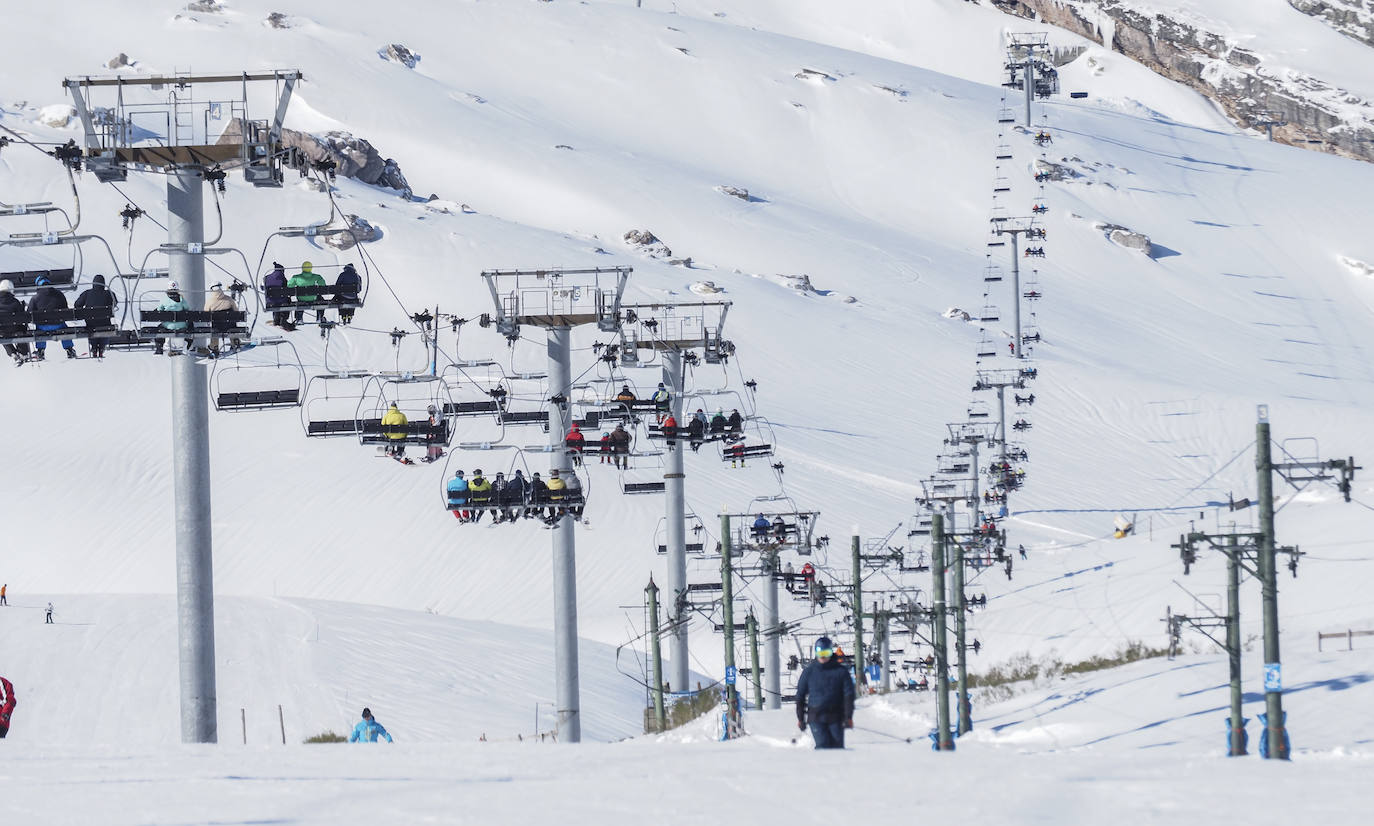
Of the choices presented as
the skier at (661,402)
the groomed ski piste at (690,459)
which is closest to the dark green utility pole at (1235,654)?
the groomed ski piste at (690,459)

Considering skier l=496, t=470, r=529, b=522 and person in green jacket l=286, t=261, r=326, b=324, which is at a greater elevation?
person in green jacket l=286, t=261, r=326, b=324

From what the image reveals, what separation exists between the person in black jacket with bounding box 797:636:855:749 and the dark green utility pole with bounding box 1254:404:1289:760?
9175mm

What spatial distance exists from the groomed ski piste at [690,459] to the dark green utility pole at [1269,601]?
0.68 metres

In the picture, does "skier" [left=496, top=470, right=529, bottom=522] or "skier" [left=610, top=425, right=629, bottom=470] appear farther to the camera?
"skier" [left=610, top=425, right=629, bottom=470]

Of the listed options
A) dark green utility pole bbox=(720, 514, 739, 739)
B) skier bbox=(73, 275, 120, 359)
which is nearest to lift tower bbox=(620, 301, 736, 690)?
dark green utility pole bbox=(720, 514, 739, 739)

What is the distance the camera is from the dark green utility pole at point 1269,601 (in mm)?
23125

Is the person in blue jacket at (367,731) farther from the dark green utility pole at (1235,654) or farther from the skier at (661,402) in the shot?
the skier at (661,402)

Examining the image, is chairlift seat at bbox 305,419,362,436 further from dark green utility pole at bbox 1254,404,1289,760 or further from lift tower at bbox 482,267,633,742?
dark green utility pole at bbox 1254,404,1289,760

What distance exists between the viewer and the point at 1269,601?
23.8 meters

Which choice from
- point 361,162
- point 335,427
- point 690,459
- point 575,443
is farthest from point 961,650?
point 361,162

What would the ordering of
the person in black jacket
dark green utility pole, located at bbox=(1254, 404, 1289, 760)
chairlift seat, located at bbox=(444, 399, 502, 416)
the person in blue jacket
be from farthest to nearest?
1. chairlift seat, located at bbox=(444, 399, 502, 416)
2. dark green utility pole, located at bbox=(1254, 404, 1289, 760)
3. the person in blue jacket
4. the person in black jacket

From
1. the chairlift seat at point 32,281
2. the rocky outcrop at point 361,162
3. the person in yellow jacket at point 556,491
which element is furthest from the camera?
the rocky outcrop at point 361,162

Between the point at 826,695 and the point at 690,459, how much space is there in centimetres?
5546

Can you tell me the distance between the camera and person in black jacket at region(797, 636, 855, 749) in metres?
16.0
